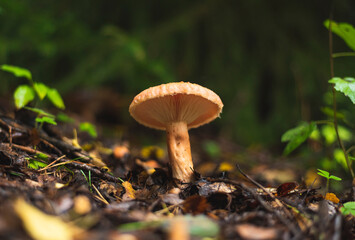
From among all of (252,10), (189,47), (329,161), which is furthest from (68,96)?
(329,161)

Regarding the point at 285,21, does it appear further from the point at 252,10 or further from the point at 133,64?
the point at 133,64

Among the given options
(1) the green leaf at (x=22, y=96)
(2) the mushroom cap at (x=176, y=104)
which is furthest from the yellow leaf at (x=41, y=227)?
(1) the green leaf at (x=22, y=96)

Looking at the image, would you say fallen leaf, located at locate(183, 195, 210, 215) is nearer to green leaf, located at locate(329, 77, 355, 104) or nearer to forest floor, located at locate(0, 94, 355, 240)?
forest floor, located at locate(0, 94, 355, 240)

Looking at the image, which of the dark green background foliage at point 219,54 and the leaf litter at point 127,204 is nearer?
the leaf litter at point 127,204

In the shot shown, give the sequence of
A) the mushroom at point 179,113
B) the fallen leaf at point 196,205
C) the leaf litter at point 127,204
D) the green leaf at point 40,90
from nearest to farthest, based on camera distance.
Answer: the leaf litter at point 127,204
the fallen leaf at point 196,205
the mushroom at point 179,113
the green leaf at point 40,90

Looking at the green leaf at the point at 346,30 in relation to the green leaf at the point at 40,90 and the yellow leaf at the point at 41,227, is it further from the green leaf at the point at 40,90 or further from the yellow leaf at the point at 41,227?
the green leaf at the point at 40,90

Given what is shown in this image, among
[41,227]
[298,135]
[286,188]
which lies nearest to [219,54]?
[298,135]
